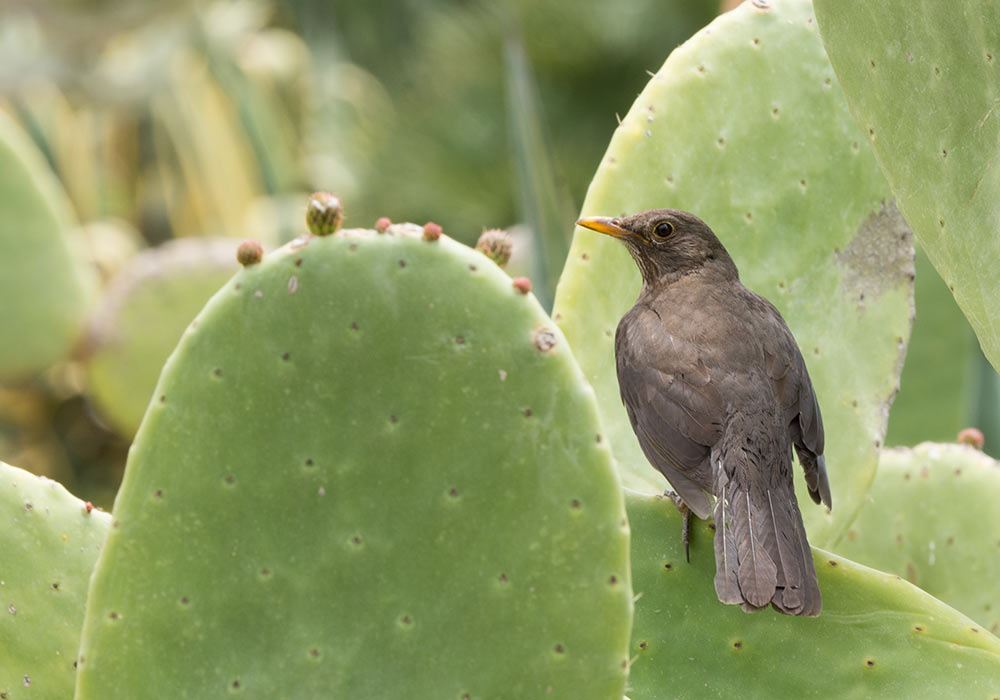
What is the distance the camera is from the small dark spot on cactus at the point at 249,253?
0.91 m

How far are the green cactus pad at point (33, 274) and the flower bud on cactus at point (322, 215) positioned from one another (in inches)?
96.1

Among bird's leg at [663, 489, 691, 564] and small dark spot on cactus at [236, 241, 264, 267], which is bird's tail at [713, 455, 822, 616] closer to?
bird's leg at [663, 489, 691, 564]

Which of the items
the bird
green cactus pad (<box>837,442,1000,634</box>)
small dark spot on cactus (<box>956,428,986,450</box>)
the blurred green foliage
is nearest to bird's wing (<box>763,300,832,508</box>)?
the bird

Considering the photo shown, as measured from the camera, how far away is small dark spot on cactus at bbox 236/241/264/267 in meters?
0.91

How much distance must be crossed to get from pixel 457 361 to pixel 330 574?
0.18 meters

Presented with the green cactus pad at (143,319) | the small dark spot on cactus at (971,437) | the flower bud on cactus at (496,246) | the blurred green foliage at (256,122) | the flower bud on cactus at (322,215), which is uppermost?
the blurred green foliage at (256,122)

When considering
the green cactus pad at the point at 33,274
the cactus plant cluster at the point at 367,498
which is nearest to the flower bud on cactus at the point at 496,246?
the cactus plant cluster at the point at 367,498

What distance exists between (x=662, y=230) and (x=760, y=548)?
1.25ft

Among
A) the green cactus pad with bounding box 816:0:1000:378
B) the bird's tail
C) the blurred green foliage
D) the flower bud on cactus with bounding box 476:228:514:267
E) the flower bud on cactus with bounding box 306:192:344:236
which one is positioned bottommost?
the bird's tail

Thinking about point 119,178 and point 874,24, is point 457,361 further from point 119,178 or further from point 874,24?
point 119,178

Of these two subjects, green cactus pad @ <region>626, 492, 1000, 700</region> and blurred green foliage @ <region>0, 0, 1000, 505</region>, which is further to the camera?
blurred green foliage @ <region>0, 0, 1000, 505</region>

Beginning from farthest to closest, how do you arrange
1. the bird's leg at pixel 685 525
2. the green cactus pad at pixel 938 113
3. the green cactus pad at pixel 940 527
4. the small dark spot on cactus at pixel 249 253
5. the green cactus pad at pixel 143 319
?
the green cactus pad at pixel 143 319
the green cactus pad at pixel 940 527
the bird's leg at pixel 685 525
the green cactus pad at pixel 938 113
the small dark spot on cactus at pixel 249 253

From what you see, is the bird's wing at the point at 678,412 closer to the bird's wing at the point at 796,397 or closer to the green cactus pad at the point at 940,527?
the bird's wing at the point at 796,397

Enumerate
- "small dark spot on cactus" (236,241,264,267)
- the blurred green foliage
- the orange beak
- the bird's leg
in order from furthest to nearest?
the blurred green foliage → the orange beak → the bird's leg → "small dark spot on cactus" (236,241,264,267)
